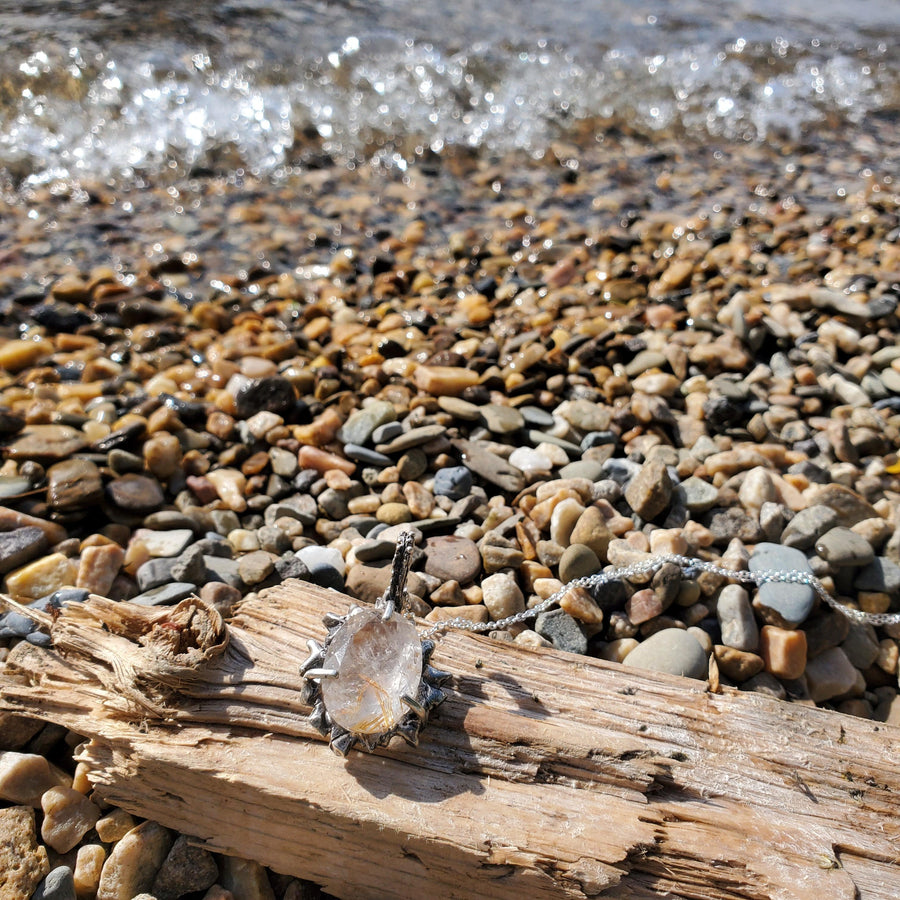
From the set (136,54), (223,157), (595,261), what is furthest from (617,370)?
(136,54)

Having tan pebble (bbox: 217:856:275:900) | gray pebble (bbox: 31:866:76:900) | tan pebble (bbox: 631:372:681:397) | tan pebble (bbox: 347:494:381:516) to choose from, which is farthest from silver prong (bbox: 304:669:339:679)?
tan pebble (bbox: 631:372:681:397)

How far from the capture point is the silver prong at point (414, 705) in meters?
1.72

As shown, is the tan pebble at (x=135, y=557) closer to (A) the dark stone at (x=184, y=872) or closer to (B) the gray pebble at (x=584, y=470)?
(A) the dark stone at (x=184, y=872)

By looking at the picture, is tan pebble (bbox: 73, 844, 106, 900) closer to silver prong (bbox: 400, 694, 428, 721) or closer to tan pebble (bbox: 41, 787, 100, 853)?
tan pebble (bbox: 41, 787, 100, 853)

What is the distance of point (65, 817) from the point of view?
191 centimetres

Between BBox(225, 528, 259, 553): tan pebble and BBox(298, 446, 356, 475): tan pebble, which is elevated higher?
BBox(298, 446, 356, 475): tan pebble

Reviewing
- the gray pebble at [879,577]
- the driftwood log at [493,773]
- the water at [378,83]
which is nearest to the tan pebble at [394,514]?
the driftwood log at [493,773]

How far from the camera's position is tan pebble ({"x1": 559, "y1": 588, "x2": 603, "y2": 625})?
2.42 metres

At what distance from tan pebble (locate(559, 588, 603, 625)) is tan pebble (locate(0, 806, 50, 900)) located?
159 centimetres

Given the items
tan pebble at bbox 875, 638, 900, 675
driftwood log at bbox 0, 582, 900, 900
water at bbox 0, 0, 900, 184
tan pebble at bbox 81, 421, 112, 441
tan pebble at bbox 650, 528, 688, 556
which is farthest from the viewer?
water at bbox 0, 0, 900, 184

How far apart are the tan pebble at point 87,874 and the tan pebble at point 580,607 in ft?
4.84

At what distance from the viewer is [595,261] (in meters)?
4.84

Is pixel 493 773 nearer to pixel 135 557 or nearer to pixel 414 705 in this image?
pixel 414 705

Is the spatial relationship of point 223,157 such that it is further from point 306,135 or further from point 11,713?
point 11,713
